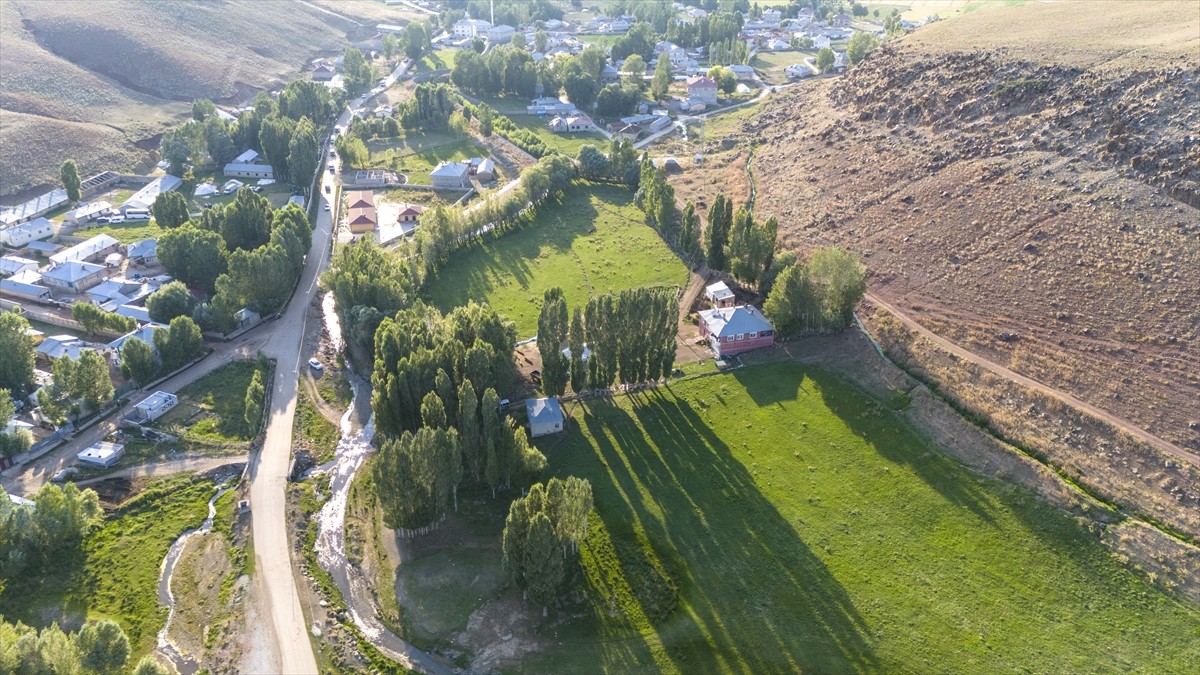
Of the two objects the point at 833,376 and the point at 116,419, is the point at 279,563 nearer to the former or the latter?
the point at 116,419

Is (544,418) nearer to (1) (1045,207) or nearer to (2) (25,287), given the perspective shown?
(1) (1045,207)

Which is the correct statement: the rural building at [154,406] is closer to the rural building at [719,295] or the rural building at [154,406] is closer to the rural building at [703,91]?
the rural building at [719,295]

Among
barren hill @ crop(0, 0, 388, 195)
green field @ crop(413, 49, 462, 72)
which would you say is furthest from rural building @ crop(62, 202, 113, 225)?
green field @ crop(413, 49, 462, 72)

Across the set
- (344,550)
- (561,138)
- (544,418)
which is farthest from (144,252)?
(561,138)

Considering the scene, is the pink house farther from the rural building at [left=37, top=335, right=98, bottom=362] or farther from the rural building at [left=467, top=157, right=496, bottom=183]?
the rural building at [left=37, top=335, right=98, bottom=362]

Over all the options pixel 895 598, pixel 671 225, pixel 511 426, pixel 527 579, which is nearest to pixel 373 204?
pixel 671 225

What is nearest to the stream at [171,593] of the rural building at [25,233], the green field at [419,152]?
the rural building at [25,233]
